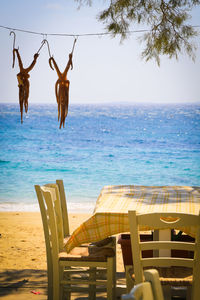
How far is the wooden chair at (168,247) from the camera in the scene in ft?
6.96

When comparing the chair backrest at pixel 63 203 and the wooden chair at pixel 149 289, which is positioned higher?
the wooden chair at pixel 149 289

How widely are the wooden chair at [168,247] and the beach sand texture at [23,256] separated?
1138 mm

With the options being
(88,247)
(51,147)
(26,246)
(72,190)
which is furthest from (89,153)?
(88,247)

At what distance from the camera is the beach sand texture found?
339 centimetres

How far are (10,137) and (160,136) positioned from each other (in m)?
6.85

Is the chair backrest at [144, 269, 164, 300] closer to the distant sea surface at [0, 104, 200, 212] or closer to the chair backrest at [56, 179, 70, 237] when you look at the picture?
the chair backrest at [56, 179, 70, 237]

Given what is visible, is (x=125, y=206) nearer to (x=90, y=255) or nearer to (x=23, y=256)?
(x=90, y=255)

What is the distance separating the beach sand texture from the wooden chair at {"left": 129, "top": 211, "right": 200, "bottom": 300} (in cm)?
114

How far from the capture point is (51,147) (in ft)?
68.7

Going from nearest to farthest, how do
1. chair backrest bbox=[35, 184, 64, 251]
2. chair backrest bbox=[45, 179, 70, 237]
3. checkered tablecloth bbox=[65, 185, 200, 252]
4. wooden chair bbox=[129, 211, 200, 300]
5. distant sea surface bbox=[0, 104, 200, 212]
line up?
wooden chair bbox=[129, 211, 200, 300] → checkered tablecloth bbox=[65, 185, 200, 252] → chair backrest bbox=[35, 184, 64, 251] → chair backrest bbox=[45, 179, 70, 237] → distant sea surface bbox=[0, 104, 200, 212]

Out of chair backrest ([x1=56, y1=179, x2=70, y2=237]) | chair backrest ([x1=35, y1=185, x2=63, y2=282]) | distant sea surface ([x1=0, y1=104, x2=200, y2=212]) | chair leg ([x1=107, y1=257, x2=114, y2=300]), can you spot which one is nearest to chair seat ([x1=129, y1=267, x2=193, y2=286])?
chair leg ([x1=107, y1=257, x2=114, y2=300])

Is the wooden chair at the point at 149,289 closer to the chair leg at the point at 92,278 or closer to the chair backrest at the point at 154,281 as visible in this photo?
the chair backrest at the point at 154,281

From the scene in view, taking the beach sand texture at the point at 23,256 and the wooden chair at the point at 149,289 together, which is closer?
the wooden chair at the point at 149,289

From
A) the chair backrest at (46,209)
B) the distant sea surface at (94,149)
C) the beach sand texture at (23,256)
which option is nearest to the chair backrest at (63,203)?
the chair backrest at (46,209)
